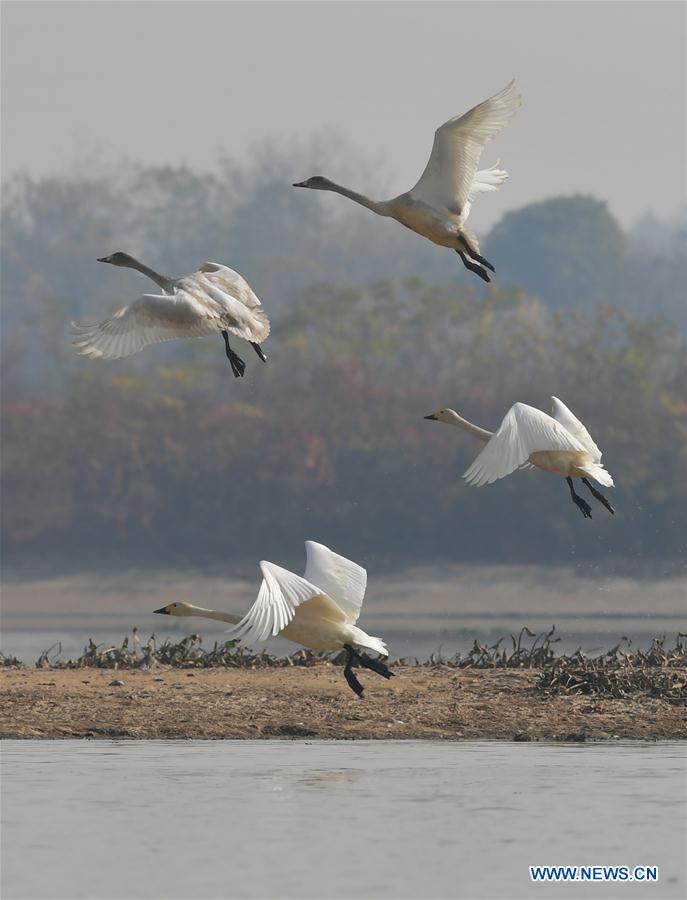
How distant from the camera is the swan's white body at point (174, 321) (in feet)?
48.0

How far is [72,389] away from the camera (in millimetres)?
40188

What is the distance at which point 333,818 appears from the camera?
11.5 metres

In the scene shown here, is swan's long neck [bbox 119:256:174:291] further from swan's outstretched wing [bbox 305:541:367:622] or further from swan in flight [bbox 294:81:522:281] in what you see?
swan's outstretched wing [bbox 305:541:367:622]

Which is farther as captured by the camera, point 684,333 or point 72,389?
point 684,333

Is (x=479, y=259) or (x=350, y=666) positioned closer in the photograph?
(x=350, y=666)

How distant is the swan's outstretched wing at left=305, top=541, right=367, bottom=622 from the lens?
13445mm

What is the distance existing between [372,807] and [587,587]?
27.3 m

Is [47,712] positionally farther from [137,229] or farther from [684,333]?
[137,229]

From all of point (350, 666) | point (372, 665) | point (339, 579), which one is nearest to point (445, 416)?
point (372, 665)

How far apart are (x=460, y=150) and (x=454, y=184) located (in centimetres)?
26

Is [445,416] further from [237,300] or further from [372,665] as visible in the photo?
[372,665]

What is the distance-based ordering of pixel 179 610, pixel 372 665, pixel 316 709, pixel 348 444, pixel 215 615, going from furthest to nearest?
pixel 348 444 → pixel 316 709 → pixel 179 610 → pixel 372 665 → pixel 215 615

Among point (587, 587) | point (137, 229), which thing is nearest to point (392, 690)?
point (587, 587)

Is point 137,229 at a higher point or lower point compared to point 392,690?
higher
